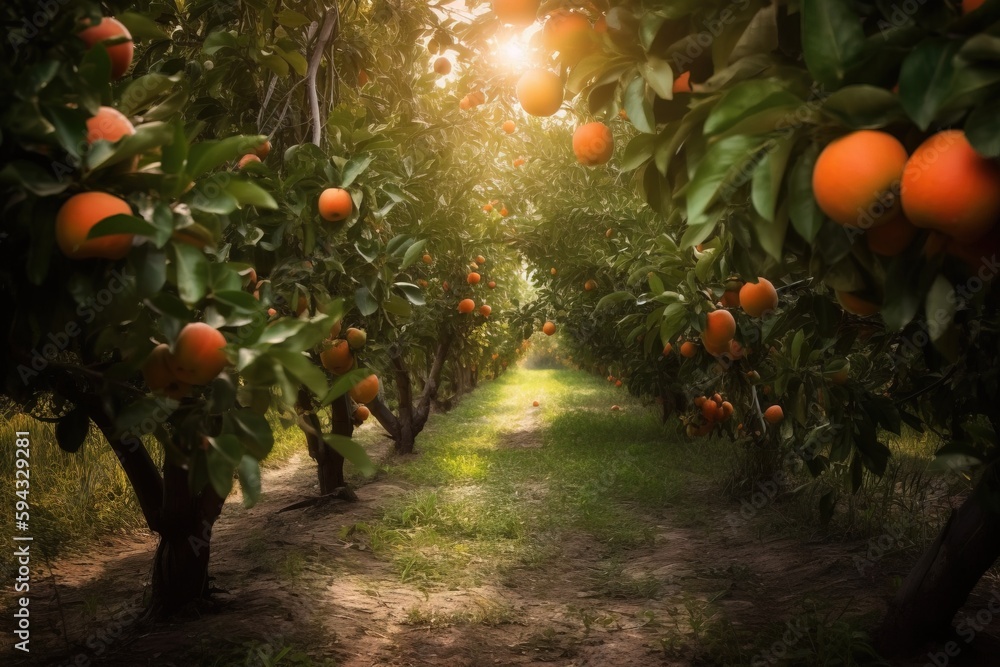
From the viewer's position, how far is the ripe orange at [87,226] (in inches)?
35.5

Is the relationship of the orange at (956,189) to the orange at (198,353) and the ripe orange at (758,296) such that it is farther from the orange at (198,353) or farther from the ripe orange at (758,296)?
the ripe orange at (758,296)

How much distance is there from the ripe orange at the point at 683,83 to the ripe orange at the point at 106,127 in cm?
104

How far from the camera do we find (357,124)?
7.86 ft

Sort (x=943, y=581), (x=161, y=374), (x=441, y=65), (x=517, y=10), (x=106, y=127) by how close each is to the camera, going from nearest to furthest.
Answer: (x=106, y=127), (x=161, y=374), (x=517, y=10), (x=943, y=581), (x=441, y=65)

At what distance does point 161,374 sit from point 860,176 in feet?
3.78

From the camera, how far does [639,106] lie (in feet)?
4.03

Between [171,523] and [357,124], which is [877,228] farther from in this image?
[171,523]

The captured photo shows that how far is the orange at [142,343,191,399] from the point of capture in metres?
1.10

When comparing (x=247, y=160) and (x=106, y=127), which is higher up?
(x=247, y=160)

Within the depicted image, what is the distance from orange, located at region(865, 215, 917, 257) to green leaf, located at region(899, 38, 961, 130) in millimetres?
178

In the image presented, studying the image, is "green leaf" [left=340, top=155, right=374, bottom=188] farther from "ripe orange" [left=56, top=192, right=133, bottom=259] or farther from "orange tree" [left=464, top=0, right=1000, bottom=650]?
"ripe orange" [left=56, top=192, right=133, bottom=259]

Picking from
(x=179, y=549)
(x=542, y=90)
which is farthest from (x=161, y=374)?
(x=179, y=549)

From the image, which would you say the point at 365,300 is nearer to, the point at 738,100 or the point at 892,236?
the point at 738,100

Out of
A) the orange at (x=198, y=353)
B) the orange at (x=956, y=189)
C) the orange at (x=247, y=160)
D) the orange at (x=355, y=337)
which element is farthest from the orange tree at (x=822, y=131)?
the orange at (x=355, y=337)
